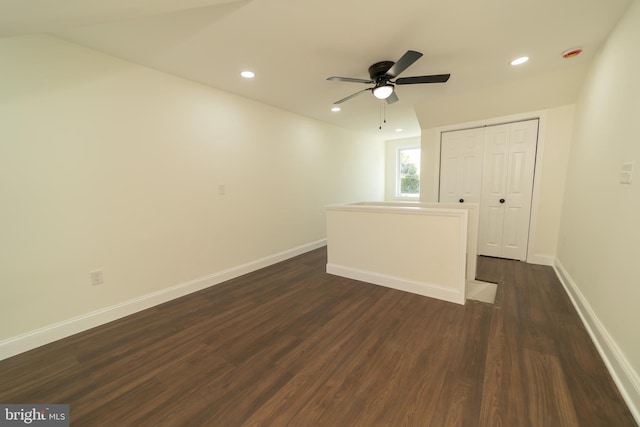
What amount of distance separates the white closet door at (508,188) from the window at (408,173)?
9.03ft

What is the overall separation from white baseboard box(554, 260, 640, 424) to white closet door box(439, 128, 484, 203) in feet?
6.92

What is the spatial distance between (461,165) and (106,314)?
5157 mm

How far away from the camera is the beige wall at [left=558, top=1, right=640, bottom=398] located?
1.46 m

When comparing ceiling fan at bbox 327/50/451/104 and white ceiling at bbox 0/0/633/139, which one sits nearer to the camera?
white ceiling at bbox 0/0/633/139

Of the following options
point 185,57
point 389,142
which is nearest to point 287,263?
point 185,57

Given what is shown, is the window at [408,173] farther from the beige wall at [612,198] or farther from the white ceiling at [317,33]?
the beige wall at [612,198]

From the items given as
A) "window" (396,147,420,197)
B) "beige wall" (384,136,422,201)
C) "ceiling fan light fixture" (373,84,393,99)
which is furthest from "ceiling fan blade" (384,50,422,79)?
"window" (396,147,420,197)

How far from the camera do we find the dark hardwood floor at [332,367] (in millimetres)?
1312

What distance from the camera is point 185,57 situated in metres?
2.26

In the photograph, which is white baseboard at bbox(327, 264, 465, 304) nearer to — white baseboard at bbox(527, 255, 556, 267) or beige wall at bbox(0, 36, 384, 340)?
beige wall at bbox(0, 36, 384, 340)

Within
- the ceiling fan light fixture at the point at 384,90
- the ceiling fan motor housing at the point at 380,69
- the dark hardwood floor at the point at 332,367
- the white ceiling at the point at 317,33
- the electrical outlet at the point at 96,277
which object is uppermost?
the white ceiling at the point at 317,33

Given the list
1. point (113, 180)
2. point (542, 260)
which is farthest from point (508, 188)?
point (113, 180)
